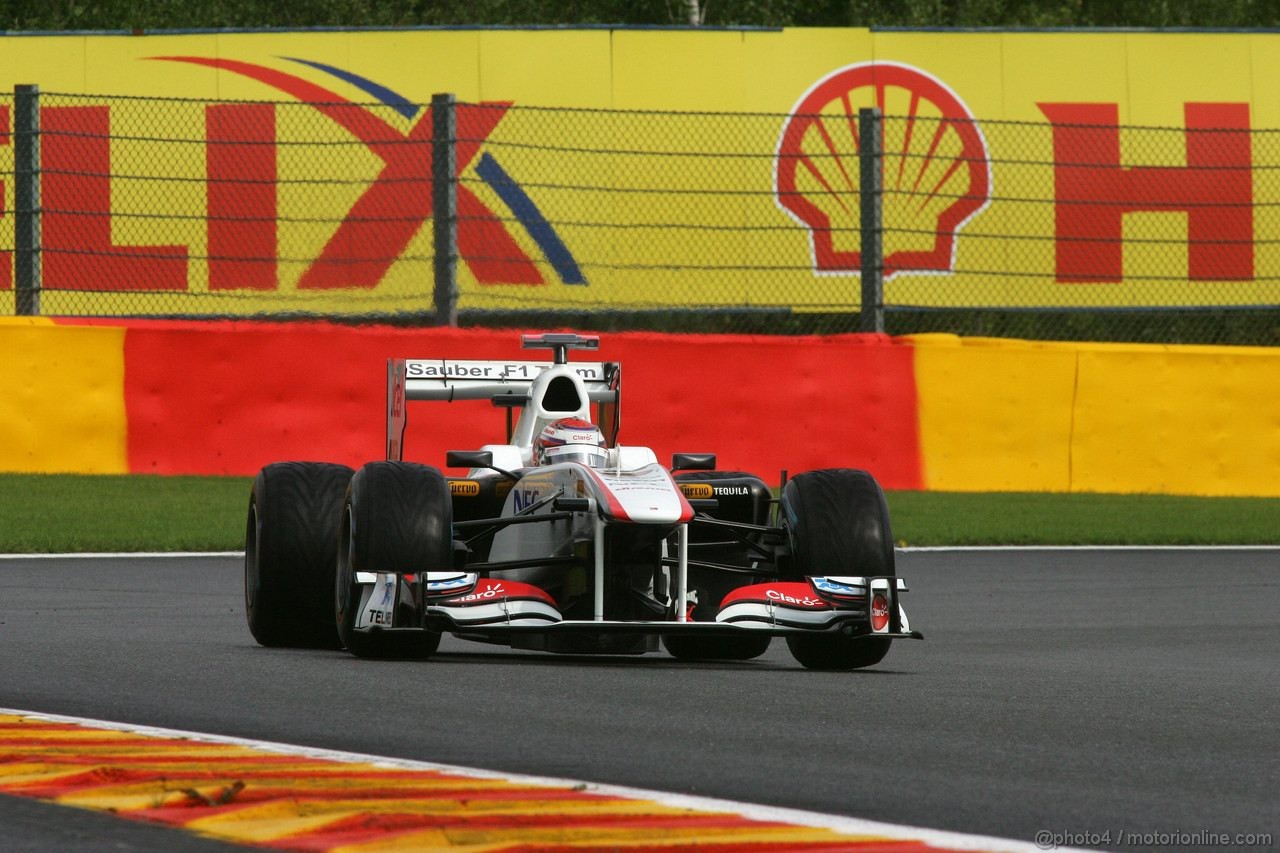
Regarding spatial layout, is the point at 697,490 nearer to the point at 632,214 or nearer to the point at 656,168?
the point at 632,214

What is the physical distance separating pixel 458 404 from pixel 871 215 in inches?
133

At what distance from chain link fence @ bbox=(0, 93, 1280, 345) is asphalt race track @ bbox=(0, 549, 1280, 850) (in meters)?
7.26

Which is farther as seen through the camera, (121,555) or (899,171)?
(899,171)

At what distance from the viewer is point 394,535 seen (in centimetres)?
808

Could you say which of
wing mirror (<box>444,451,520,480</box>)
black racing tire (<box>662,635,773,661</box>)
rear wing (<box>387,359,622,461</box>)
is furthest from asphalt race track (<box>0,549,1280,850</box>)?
rear wing (<box>387,359,622,461</box>)

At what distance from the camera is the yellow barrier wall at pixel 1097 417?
1620 centimetres

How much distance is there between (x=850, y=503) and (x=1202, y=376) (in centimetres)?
857

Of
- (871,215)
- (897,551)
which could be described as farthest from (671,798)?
(871,215)

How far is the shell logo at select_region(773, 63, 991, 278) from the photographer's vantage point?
19.1 m

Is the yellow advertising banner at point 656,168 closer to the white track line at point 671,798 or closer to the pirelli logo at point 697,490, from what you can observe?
the pirelli logo at point 697,490

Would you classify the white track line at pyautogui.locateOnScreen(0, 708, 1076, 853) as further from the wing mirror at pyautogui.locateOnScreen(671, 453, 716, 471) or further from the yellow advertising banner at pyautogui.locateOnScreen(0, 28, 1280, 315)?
the yellow advertising banner at pyautogui.locateOnScreen(0, 28, 1280, 315)

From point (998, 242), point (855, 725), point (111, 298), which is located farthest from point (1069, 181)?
point (855, 725)

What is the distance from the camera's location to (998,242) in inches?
766

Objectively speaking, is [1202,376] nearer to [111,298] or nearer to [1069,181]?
[1069,181]
